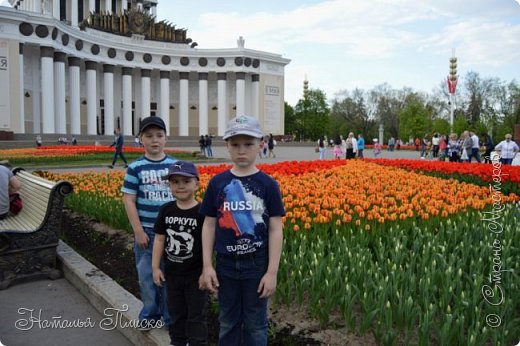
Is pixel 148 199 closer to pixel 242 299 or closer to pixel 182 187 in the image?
pixel 182 187

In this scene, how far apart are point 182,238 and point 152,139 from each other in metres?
0.95

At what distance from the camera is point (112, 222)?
23.1ft

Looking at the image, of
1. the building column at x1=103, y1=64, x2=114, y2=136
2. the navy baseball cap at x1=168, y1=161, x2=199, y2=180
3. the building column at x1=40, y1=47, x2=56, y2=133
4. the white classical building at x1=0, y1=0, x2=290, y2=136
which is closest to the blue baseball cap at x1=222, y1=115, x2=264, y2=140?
the navy baseball cap at x1=168, y1=161, x2=199, y2=180

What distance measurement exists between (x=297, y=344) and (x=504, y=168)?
30.0 feet

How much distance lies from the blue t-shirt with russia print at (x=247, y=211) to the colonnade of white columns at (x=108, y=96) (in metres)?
40.1

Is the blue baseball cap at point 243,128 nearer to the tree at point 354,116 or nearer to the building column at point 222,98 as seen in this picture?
the building column at point 222,98

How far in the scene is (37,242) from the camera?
5414 mm

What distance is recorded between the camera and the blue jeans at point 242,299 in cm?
285

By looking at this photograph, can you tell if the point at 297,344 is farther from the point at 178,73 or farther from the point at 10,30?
the point at 178,73

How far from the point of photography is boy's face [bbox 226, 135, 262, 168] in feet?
9.14

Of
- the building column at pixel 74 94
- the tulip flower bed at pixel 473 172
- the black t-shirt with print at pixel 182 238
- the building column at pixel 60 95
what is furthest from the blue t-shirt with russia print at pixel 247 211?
the building column at pixel 74 94

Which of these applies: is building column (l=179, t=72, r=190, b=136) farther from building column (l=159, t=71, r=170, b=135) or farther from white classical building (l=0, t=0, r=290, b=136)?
building column (l=159, t=71, r=170, b=135)

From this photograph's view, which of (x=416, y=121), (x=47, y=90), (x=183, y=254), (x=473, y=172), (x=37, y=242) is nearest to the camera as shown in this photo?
(x=183, y=254)

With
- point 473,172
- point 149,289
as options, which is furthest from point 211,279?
point 473,172
